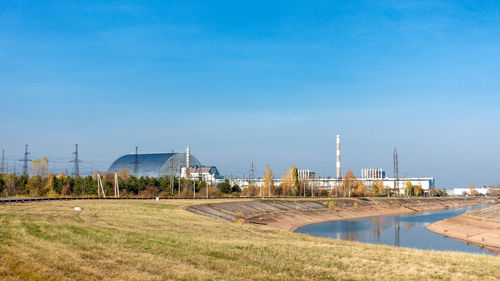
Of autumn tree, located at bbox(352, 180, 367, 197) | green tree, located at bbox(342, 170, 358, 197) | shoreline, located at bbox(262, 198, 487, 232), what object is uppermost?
green tree, located at bbox(342, 170, 358, 197)

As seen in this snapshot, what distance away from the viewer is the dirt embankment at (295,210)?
71.2m

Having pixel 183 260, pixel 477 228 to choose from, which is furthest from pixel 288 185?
pixel 183 260

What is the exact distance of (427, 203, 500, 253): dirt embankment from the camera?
5913 centimetres

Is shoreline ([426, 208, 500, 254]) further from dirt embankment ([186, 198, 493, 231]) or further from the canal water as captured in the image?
dirt embankment ([186, 198, 493, 231])

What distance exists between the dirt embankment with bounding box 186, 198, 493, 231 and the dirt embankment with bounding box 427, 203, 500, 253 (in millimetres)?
24643

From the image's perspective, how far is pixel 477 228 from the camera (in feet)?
237

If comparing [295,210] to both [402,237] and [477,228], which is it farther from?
[477,228]

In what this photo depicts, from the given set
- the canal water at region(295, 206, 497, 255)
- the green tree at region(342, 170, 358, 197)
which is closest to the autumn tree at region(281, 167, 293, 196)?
the green tree at region(342, 170, 358, 197)

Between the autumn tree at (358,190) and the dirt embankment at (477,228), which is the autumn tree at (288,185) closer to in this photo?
the autumn tree at (358,190)

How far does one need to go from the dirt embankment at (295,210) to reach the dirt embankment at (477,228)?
2464 cm

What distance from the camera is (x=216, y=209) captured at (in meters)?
71.9

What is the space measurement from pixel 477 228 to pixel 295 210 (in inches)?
1406

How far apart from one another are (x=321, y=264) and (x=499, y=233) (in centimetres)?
5087

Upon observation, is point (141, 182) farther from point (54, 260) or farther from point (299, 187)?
point (54, 260)
